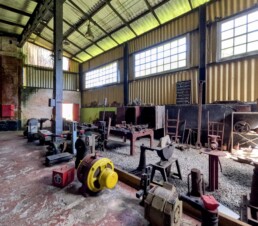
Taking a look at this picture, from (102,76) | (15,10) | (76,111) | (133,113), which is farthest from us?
(76,111)

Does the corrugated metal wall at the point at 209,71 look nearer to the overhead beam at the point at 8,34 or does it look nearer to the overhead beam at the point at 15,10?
the overhead beam at the point at 15,10

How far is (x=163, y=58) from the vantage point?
716 cm

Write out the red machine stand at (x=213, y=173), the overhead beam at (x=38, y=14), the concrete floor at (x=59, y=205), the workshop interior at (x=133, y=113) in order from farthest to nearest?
1. the overhead beam at (x=38, y=14)
2. the red machine stand at (x=213, y=173)
3. the workshop interior at (x=133, y=113)
4. the concrete floor at (x=59, y=205)

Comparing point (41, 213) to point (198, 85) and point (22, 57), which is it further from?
point (22, 57)

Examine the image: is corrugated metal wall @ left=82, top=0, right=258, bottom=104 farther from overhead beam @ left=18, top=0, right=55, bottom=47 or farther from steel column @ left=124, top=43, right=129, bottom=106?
overhead beam @ left=18, top=0, right=55, bottom=47

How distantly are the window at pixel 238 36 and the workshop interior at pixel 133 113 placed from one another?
0.03 metres

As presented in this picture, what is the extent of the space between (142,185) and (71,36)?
33.3 ft

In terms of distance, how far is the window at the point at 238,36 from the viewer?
478 cm

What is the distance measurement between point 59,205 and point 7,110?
32.3 feet

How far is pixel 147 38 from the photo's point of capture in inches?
304

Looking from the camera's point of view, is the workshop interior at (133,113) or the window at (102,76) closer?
the workshop interior at (133,113)

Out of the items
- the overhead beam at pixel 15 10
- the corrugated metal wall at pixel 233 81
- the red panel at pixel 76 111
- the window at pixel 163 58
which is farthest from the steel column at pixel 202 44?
the red panel at pixel 76 111

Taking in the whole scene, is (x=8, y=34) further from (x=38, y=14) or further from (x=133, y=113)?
(x=133, y=113)

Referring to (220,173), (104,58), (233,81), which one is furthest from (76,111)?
(220,173)
